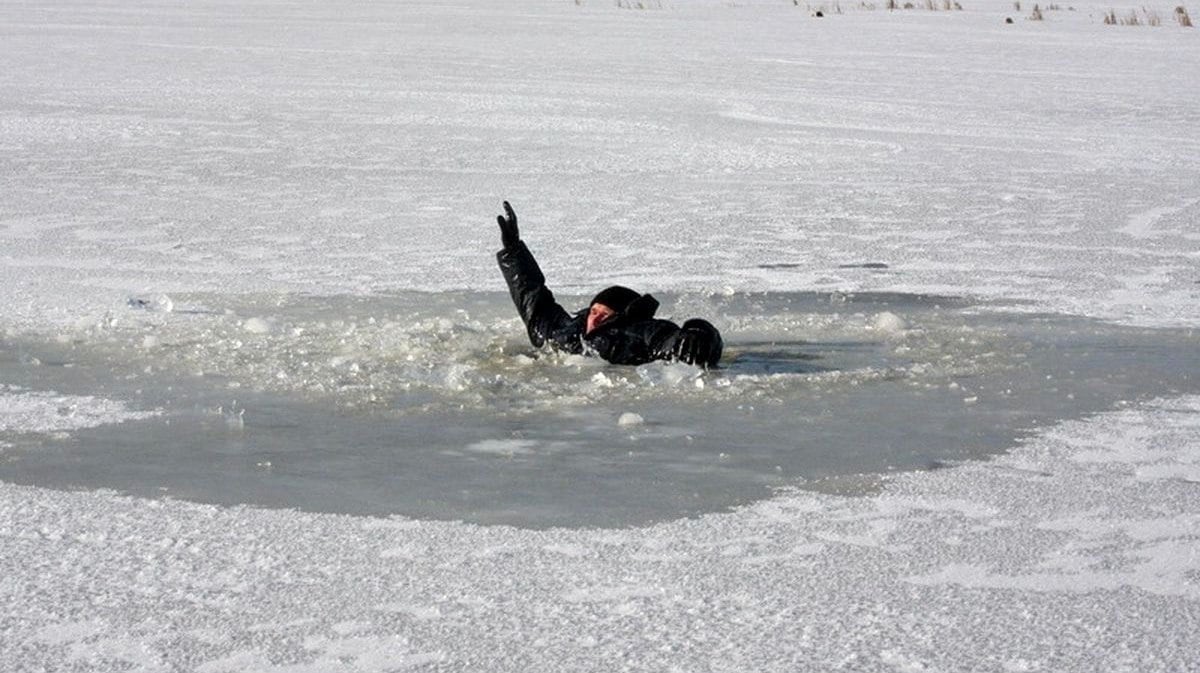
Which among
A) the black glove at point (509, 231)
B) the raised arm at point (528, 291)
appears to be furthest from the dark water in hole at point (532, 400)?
the black glove at point (509, 231)

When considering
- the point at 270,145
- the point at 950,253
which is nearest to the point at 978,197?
the point at 950,253

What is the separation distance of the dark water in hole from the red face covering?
16 cm

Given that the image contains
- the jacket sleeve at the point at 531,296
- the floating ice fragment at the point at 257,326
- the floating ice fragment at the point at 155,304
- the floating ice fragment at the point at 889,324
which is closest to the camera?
the jacket sleeve at the point at 531,296

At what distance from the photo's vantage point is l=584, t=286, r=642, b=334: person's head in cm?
622

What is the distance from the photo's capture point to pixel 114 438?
5211mm

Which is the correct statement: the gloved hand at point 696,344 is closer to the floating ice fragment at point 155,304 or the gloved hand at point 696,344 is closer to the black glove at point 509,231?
the black glove at point 509,231

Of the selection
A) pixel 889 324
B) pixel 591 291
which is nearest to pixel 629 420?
pixel 889 324

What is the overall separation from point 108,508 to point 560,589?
1.21 meters

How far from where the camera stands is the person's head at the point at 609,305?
6219 mm

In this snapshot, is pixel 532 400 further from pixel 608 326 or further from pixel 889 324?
pixel 889 324

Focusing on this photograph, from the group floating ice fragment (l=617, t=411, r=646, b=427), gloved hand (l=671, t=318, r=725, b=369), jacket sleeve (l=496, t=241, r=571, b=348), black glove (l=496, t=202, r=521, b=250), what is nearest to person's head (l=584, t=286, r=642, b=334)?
jacket sleeve (l=496, t=241, r=571, b=348)

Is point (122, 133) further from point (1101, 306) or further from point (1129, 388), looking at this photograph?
point (1129, 388)

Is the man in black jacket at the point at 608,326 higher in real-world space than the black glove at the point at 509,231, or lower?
lower

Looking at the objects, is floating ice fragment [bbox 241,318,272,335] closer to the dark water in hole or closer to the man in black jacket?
the dark water in hole
